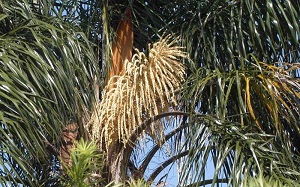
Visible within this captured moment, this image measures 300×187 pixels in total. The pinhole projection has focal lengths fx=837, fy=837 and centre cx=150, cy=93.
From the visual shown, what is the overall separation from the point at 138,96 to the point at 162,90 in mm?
152

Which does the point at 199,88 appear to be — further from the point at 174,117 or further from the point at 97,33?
the point at 97,33

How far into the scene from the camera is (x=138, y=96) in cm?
499

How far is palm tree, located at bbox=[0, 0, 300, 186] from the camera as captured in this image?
4.50 meters

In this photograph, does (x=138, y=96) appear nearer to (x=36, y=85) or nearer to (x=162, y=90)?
(x=162, y=90)

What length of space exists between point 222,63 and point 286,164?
1.13 m

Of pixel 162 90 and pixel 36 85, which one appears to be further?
pixel 162 90

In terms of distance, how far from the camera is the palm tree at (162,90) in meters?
4.50

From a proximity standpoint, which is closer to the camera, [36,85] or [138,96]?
[36,85]

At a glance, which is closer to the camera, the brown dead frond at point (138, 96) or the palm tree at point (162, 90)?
the palm tree at point (162, 90)

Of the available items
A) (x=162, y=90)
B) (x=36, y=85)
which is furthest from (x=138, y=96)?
(x=36, y=85)

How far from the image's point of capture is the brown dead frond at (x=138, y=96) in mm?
4957

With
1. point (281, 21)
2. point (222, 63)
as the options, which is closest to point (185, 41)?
point (222, 63)

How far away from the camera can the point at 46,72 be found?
182 inches

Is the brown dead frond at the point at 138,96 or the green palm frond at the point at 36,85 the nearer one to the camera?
the green palm frond at the point at 36,85
